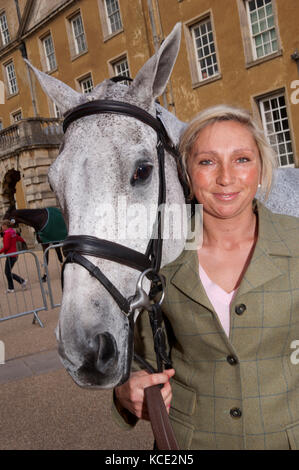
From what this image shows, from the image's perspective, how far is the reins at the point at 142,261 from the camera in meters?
1.31

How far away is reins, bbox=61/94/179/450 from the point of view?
1311mm

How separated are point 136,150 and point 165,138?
0.26 m

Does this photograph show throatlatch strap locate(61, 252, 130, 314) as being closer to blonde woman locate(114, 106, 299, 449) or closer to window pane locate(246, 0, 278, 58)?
blonde woman locate(114, 106, 299, 449)

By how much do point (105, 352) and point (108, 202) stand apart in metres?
0.50

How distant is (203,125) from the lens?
1.63 m

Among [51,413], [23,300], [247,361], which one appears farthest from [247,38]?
[247,361]

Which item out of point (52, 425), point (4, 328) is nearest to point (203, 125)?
point (52, 425)

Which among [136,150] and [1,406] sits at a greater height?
[136,150]

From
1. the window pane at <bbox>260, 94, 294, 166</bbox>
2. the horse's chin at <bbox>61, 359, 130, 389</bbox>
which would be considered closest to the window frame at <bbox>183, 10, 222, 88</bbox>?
the window pane at <bbox>260, 94, 294, 166</bbox>

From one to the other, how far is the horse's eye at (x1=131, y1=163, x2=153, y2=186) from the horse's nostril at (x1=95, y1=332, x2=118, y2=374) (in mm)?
Answer: 567

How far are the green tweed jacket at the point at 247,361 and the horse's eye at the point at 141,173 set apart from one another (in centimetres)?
41

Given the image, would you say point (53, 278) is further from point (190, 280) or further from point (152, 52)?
point (152, 52)
